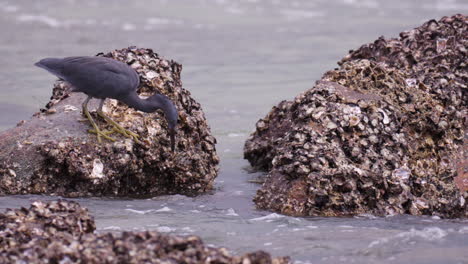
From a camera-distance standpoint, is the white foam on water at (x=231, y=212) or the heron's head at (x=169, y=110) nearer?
the white foam on water at (x=231, y=212)

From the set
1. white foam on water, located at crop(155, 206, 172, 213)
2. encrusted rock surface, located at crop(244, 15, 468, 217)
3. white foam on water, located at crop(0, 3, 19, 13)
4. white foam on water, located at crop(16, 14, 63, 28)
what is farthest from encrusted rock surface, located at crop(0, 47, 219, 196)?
white foam on water, located at crop(0, 3, 19, 13)

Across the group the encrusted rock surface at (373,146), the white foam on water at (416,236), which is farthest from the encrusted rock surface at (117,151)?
the white foam on water at (416,236)

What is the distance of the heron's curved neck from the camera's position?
6.84 meters

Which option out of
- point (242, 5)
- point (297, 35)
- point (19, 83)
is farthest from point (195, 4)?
point (19, 83)

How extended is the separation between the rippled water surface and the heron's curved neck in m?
0.88

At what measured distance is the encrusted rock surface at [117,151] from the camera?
6344 millimetres

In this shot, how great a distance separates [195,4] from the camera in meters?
18.0

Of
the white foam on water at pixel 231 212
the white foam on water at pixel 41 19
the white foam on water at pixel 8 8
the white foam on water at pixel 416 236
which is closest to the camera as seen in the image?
the white foam on water at pixel 416 236

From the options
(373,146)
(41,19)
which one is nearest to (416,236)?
(373,146)

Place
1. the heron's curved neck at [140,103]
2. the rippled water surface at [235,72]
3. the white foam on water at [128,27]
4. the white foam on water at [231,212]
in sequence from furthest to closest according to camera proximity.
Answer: the white foam on water at [128,27] < the heron's curved neck at [140,103] < the white foam on water at [231,212] < the rippled water surface at [235,72]

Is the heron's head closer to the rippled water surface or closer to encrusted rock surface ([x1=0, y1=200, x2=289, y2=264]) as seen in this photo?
the rippled water surface

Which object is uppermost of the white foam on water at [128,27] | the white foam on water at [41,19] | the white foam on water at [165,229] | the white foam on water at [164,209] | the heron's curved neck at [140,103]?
the white foam on water at [41,19]

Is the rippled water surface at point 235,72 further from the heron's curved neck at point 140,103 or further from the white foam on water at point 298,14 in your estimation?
the heron's curved neck at point 140,103

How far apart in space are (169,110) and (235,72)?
6111mm
